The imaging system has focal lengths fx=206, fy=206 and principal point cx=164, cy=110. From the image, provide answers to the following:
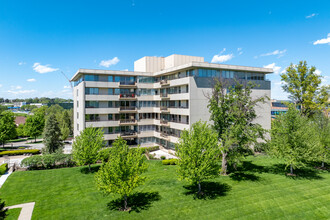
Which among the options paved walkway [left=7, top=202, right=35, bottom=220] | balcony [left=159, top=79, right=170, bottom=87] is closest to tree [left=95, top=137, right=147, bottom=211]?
paved walkway [left=7, top=202, right=35, bottom=220]

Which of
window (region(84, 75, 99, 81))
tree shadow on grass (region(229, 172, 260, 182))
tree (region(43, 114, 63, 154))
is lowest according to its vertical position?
tree shadow on grass (region(229, 172, 260, 182))

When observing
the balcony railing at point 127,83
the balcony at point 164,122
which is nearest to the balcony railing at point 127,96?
the balcony railing at point 127,83

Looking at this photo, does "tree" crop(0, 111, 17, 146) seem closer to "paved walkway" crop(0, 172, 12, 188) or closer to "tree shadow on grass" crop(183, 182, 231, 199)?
"paved walkway" crop(0, 172, 12, 188)

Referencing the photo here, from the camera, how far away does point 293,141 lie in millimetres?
26438

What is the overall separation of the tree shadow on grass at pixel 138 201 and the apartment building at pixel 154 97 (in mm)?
16745

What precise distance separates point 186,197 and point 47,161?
24.6 m

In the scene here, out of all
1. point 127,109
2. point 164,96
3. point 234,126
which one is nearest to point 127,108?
point 127,109

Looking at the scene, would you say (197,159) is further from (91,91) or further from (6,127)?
(6,127)

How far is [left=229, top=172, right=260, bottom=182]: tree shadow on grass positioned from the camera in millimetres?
26219

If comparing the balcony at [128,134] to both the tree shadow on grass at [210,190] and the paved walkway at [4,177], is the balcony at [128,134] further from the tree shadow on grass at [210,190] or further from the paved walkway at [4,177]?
the tree shadow on grass at [210,190]

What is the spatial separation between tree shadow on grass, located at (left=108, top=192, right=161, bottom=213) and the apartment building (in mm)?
16745

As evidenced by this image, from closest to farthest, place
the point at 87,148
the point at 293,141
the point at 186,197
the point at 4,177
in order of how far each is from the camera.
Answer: the point at 186,197, the point at 293,141, the point at 4,177, the point at 87,148

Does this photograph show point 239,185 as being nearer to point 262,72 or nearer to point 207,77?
point 207,77

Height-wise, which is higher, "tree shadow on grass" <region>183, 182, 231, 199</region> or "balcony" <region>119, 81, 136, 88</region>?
"balcony" <region>119, 81, 136, 88</region>
